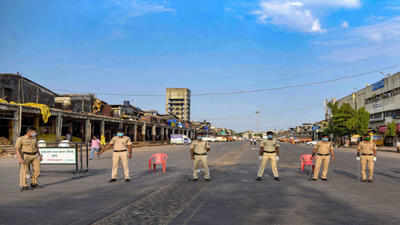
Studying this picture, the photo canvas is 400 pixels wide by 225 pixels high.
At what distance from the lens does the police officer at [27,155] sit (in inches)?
420

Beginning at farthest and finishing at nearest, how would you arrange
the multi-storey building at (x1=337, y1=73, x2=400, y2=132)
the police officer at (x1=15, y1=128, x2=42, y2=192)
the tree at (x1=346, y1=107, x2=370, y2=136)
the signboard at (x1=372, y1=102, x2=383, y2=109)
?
the signboard at (x1=372, y1=102, x2=383, y2=109) → the tree at (x1=346, y1=107, x2=370, y2=136) → the multi-storey building at (x1=337, y1=73, x2=400, y2=132) → the police officer at (x1=15, y1=128, x2=42, y2=192)

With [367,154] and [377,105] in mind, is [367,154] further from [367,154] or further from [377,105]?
[377,105]

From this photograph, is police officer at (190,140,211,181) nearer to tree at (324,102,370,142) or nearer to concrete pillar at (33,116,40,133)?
concrete pillar at (33,116,40,133)

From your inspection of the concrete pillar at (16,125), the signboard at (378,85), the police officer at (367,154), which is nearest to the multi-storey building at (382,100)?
the signboard at (378,85)

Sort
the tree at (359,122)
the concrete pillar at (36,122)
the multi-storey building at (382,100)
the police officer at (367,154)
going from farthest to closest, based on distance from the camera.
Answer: the tree at (359,122)
the multi-storey building at (382,100)
the concrete pillar at (36,122)
the police officer at (367,154)

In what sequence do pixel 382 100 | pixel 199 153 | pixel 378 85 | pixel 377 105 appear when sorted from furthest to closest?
pixel 377 105 → pixel 378 85 → pixel 382 100 → pixel 199 153

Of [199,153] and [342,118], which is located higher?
[342,118]

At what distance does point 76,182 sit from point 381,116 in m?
67.0

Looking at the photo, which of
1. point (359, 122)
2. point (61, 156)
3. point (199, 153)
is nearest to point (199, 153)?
point (199, 153)

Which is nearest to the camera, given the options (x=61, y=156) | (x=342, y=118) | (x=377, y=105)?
(x=61, y=156)

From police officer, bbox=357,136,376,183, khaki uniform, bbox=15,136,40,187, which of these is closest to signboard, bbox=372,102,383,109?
police officer, bbox=357,136,376,183

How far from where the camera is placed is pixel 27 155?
11.0m

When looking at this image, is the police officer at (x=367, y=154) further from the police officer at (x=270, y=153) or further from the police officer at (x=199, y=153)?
the police officer at (x=199, y=153)

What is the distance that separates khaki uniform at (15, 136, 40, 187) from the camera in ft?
35.1
